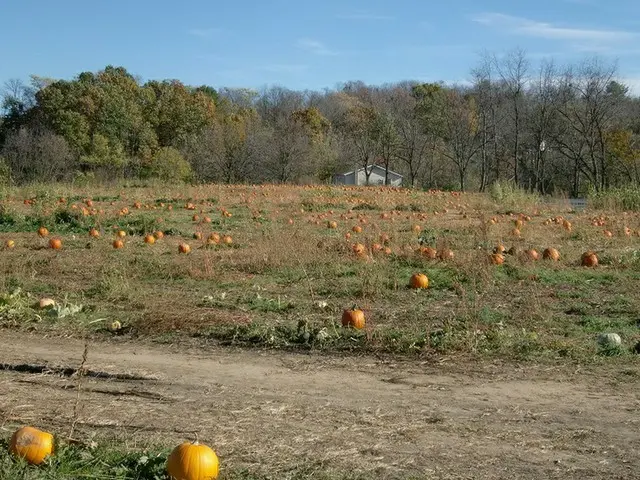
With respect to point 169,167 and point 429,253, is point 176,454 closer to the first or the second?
point 429,253

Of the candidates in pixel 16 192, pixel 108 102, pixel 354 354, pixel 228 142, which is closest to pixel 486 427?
pixel 354 354

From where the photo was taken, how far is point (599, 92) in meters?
53.2

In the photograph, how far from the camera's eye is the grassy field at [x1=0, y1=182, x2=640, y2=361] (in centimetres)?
715

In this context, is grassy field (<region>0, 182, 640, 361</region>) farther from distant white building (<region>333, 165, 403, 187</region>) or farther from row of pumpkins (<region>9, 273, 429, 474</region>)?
distant white building (<region>333, 165, 403, 187</region>)

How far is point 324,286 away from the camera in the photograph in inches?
382

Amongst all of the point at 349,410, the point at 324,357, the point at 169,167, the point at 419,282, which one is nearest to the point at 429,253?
the point at 419,282

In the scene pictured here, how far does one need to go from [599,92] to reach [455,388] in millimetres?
52331

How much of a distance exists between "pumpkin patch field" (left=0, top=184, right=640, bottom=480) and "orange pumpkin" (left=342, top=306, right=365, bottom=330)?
0.07 feet

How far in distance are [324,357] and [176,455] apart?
9.52 feet

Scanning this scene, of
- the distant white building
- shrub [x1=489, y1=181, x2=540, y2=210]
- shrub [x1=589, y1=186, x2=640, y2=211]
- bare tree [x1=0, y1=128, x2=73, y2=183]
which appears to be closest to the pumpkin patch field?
shrub [x1=589, y1=186, x2=640, y2=211]

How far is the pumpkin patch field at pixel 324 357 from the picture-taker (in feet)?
14.2

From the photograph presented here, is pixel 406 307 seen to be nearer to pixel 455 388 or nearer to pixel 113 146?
pixel 455 388

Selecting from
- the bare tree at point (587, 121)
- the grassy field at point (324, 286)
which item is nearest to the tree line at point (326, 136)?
the bare tree at point (587, 121)

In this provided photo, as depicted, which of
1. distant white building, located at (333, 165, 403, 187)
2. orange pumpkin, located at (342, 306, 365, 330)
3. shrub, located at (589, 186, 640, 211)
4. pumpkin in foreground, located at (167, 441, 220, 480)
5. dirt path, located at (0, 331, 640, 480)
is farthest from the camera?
distant white building, located at (333, 165, 403, 187)
